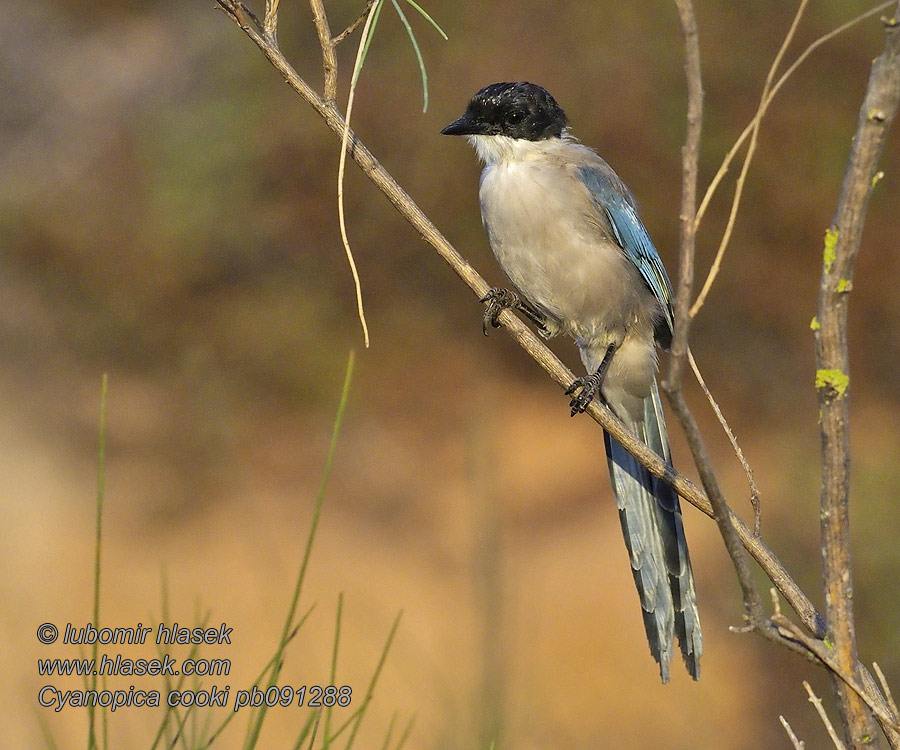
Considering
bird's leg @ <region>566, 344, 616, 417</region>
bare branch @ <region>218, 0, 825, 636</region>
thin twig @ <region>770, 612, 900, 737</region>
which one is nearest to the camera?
thin twig @ <region>770, 612, 900, 737</region>

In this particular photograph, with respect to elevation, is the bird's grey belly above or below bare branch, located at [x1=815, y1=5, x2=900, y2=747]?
above

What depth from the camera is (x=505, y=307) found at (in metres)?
3.36

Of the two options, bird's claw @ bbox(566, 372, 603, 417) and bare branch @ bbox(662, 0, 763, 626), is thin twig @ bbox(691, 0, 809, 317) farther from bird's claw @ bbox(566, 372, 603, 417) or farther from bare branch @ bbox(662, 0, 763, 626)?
bird's claw @ bbox(566, 372, 603, 417)

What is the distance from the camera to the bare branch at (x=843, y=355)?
157 centimetres

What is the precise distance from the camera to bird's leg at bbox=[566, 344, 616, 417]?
3324 millimetres

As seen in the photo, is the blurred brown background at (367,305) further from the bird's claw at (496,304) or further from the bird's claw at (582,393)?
the bird's claw at (496,304)

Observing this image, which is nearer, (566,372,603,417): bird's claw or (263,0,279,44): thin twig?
(263,0,279,44): thin twig

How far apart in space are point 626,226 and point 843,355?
2.20 meters

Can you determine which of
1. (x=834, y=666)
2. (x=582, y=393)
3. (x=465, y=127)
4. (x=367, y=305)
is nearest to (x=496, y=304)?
(x=582, y=393)

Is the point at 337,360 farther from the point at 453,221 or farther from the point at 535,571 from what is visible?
the point at 535,571

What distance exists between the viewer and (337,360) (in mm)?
9047

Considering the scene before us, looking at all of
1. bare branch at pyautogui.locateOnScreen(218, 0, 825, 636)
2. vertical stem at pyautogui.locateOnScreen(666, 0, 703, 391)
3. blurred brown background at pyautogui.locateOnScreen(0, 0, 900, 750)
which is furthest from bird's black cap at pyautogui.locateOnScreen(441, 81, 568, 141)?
blurred brown background at pyautogui.locateOnScreen(0, 0, 900, 750)

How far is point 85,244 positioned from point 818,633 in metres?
8.69

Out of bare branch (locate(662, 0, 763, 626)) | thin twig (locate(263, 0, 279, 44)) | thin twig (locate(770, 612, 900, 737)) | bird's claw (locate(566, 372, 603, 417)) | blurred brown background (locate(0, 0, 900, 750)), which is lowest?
thin twig (locate(770, 612, 900, 737))
